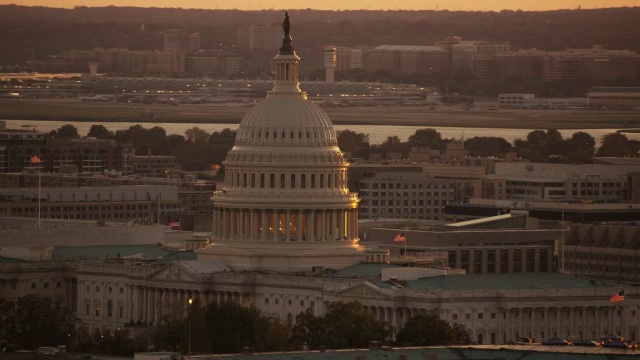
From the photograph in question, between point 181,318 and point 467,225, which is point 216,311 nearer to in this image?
point 181,318

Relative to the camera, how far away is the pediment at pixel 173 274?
159000 millimetres

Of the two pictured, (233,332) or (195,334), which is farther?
(233,332)

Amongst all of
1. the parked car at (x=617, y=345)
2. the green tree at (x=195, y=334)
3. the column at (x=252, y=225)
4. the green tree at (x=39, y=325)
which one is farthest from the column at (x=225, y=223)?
the parked car at (x=617, y=345)

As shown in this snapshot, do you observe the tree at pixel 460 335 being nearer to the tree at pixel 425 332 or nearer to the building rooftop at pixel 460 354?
the tree at pixel 425 332

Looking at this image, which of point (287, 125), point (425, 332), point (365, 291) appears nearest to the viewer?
point (425, 332)

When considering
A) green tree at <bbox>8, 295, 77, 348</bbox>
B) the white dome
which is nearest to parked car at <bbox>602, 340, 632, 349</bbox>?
green tree at <bbox>8, 295, 77, 348</bbox>

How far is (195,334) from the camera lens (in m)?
130

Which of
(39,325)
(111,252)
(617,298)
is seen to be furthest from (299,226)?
(39,325)

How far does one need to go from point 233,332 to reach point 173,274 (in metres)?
25.4

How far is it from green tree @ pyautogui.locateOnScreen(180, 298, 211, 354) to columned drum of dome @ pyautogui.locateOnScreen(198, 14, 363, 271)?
27862mm

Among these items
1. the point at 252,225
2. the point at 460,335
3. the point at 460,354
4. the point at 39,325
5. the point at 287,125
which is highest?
the point at 287,125

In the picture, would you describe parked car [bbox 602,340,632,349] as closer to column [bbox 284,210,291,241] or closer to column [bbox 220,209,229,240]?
column [bbox 284,210,291,241]

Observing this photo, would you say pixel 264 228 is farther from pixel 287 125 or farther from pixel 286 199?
pixel 287 125

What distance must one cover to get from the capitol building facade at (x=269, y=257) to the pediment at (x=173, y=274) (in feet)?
0.14
